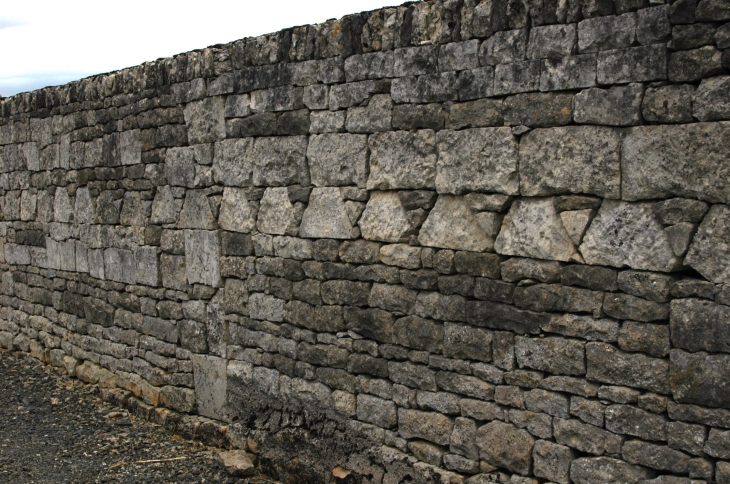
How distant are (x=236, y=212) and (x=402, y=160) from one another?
1736 mm

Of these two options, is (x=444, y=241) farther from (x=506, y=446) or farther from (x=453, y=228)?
(x=506, y=446)

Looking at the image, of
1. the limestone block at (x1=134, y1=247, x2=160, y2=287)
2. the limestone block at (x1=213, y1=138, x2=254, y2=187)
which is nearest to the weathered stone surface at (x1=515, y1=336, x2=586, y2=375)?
the limestone block at (x1=213, y1=138, x2=254, y2=187)

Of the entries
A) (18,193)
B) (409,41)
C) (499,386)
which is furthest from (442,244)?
(18,193)

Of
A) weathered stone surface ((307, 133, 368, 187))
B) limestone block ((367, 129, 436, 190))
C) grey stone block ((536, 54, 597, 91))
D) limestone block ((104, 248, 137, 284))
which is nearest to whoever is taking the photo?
grey stone block ((536, 54, 597, 91))

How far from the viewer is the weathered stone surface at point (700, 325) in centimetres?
336

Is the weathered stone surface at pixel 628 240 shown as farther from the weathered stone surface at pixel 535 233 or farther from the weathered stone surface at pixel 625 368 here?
the weathered stone surface at pixel 625 368

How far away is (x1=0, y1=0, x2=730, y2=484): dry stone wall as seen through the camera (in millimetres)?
3482

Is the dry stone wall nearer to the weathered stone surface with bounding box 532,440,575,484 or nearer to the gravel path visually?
the weathered stone surface with bounding box 532,440,575,484

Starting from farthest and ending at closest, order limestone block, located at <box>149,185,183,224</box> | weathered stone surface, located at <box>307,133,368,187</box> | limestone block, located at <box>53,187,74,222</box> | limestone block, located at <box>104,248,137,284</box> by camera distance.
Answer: limestone block, located at <box>53,187,74,222</box> → limestone block, located at <box>104,248,137,284</box> → limestone block, located at <box>149,185,183,224</box> → weathered stone surface, located at <box>307,133,368,187</box>

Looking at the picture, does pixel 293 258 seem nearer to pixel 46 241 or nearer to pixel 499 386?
pixel 499 386

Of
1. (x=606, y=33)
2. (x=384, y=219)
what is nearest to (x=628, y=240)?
(x=606, y=33)

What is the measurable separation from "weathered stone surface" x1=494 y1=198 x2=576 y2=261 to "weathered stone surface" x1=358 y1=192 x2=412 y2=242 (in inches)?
26.7

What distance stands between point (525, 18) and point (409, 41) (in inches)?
30.8

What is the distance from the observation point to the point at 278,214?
5.48 meters
